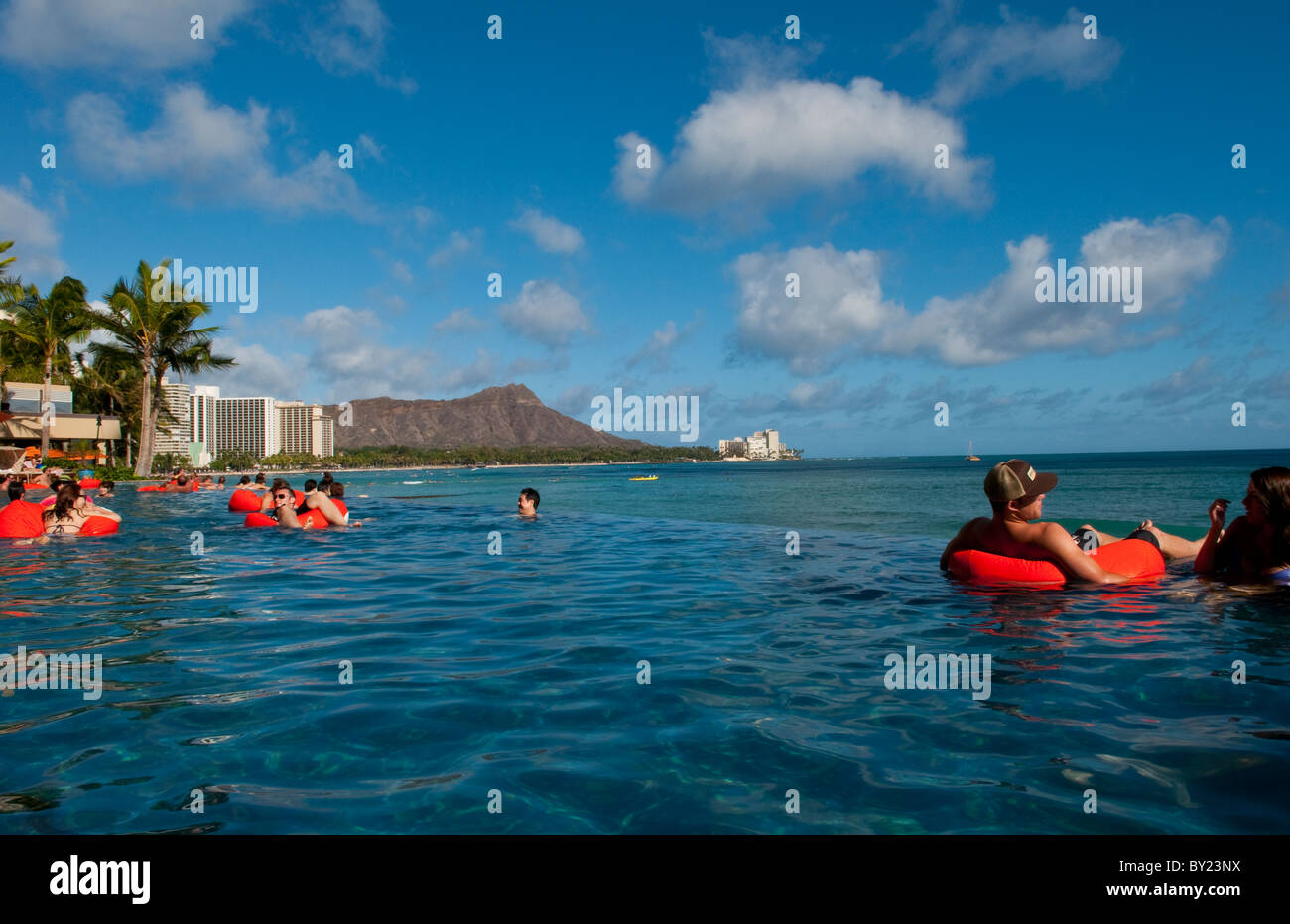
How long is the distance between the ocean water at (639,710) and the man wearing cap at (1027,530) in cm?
31

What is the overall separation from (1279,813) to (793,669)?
282cm

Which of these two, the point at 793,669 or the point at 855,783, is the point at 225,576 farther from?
the point at 855,783

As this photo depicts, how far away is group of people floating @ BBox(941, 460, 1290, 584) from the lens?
792 cm

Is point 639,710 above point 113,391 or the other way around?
the other way around

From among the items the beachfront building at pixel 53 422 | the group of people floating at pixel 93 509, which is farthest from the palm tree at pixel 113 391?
the group of people floating at pixel 93 509

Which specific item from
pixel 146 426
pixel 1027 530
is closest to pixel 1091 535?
pixel 1027 530

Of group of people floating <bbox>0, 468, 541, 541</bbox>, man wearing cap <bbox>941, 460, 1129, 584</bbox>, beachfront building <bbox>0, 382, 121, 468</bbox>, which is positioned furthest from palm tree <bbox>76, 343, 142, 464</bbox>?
man wearing cap <bbox>941, 460, 1129, 584</bbox>

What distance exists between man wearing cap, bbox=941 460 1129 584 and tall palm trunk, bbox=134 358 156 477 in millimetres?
44036

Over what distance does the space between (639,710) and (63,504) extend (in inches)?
607

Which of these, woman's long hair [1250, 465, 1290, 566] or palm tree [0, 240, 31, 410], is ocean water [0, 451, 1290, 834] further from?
palm tree [0, 240, 31, 410]

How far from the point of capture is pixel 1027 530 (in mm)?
8500

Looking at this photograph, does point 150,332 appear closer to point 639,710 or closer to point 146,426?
point 146,426

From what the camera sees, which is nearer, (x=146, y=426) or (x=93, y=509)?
(x=93, y=509)
